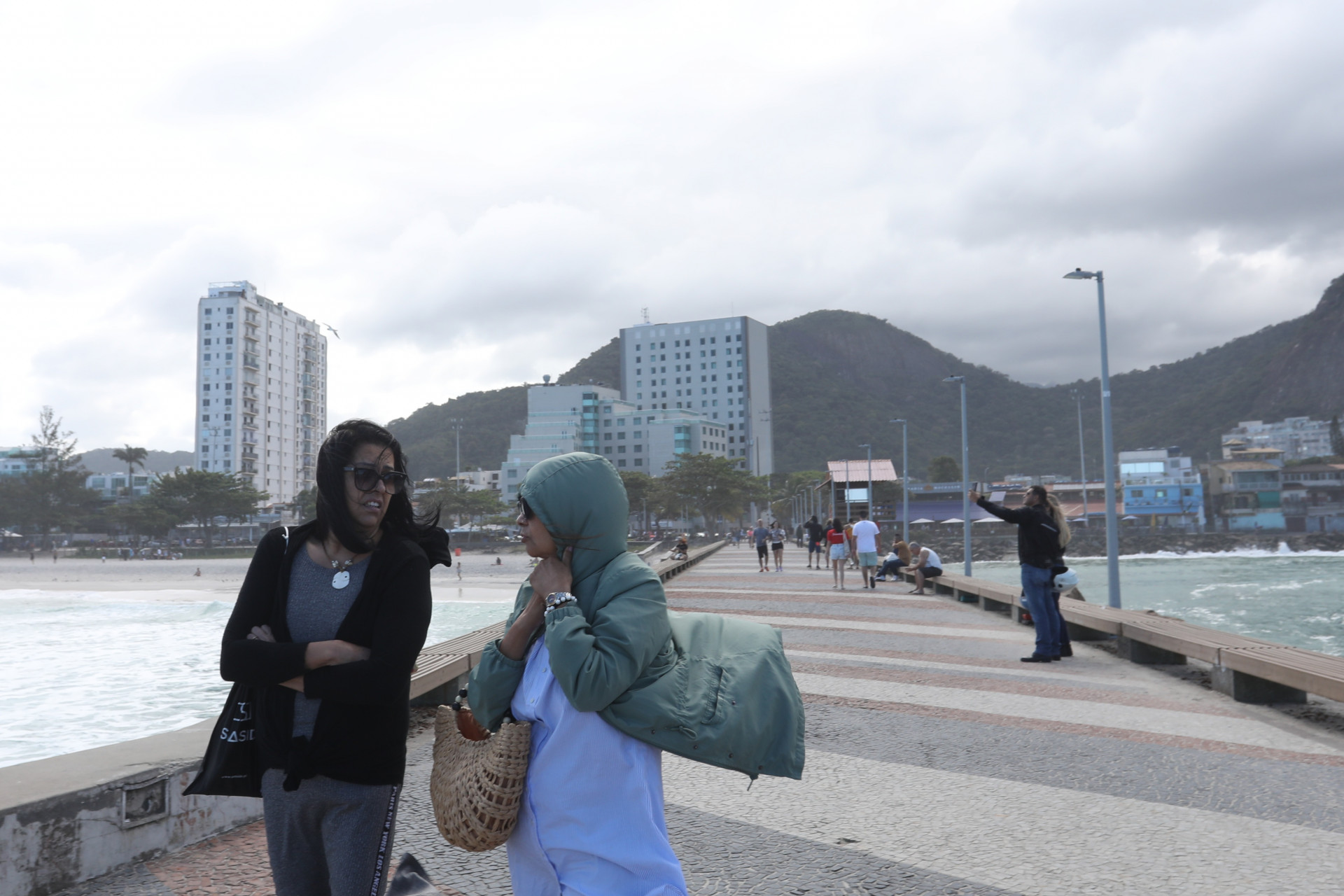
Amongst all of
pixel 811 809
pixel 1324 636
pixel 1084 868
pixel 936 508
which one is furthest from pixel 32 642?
pixel 936 508

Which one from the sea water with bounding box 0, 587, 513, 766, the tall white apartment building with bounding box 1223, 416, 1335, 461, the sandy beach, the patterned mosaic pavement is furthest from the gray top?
the tall white apartment building with bounding box 1223, 416, 1335, 461

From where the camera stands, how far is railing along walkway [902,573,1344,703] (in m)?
5.86

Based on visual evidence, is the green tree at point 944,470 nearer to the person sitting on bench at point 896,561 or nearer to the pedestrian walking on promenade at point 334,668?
the person sitting on bench at point 896,561

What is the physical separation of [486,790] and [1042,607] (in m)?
A: 7.53

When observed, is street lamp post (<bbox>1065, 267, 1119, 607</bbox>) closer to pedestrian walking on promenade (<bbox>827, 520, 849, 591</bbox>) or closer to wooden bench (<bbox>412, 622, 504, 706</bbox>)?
pedestrian walking on promenade (<bbox>827, 520, 849, 591</bbox>)

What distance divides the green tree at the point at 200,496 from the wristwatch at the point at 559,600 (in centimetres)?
8674

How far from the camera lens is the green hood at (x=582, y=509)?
6.21 ft

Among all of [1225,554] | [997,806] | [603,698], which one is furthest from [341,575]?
[1225,554]

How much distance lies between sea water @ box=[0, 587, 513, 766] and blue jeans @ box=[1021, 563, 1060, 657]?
6559 millimetres

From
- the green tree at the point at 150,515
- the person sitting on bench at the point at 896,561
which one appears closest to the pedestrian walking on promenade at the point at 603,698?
the person sitting on bench at the point at 896,561

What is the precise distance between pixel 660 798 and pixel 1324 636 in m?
28.3

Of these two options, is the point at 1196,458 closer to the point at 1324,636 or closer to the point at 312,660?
the point at 1324,636

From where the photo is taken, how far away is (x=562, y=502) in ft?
6.23

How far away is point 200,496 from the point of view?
80.1 meters
